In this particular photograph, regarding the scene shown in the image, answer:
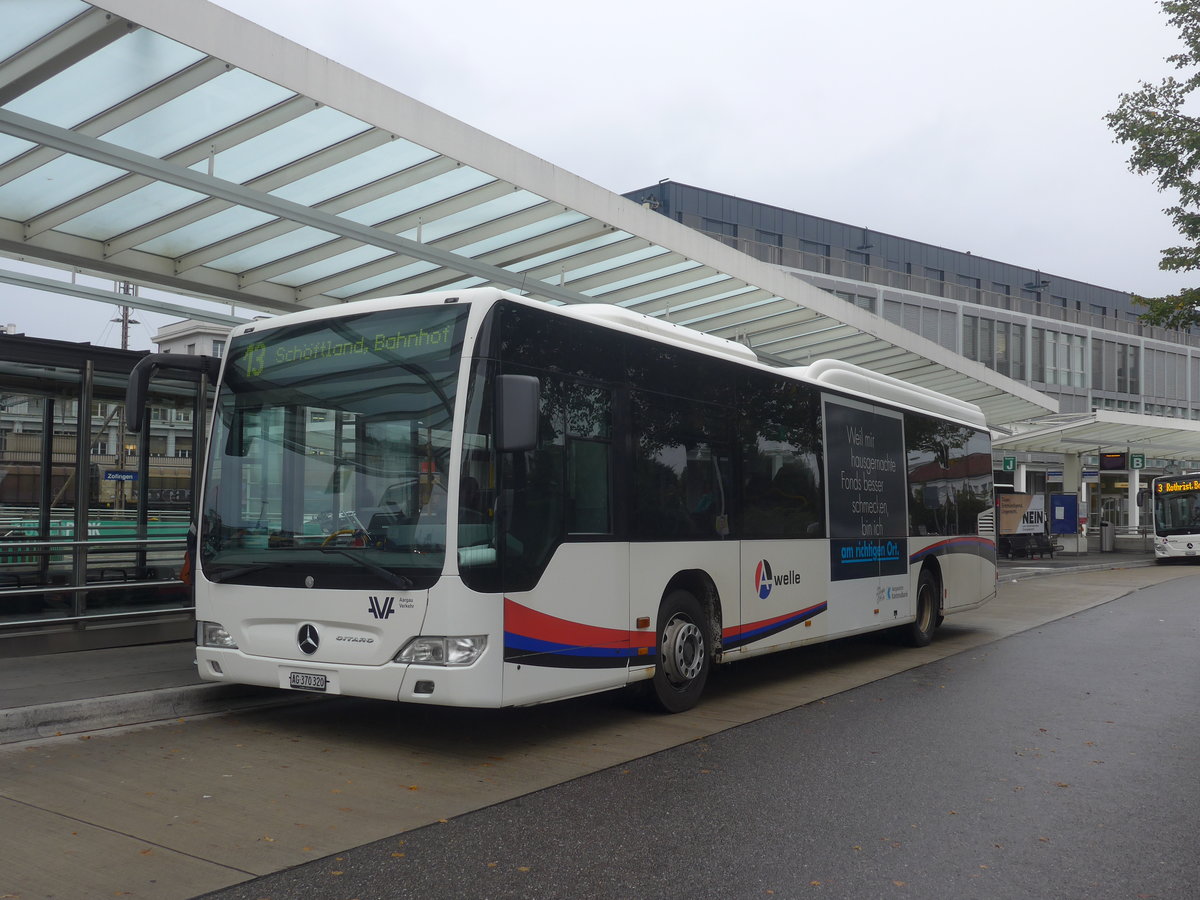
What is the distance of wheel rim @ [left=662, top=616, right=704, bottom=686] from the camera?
28.3 ft

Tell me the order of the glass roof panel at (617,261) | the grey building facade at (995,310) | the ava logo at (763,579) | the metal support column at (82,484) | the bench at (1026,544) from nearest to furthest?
the ava logo at (763,579)
the metal support column at (82,484)
the glass roof panel at (617,261)
the bench at (1026,544)
the grey building facade at (995,310)

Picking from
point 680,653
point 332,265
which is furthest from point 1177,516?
point 680,653

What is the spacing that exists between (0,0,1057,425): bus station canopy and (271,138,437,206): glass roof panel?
2cm

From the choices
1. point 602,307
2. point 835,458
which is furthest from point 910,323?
point 602,307

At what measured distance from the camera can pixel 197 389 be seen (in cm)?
1190

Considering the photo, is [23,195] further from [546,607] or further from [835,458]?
[835,458]

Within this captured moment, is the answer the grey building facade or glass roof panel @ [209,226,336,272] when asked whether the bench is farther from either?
glass roof panel @ [209,226,336,272]

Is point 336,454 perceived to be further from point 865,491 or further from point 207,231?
point 865,491

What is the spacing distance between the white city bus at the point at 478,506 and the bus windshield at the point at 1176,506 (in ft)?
105

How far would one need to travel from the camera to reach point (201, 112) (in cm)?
903

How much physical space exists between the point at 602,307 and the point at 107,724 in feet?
15.6

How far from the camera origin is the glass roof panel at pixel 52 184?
31.2 feet

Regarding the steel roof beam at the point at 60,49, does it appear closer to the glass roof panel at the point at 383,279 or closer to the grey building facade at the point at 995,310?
the glass roof panel at the point at 383,279

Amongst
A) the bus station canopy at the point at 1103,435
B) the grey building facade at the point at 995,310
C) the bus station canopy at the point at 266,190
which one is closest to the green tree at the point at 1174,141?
the bus station canopy at the point at 266,190
